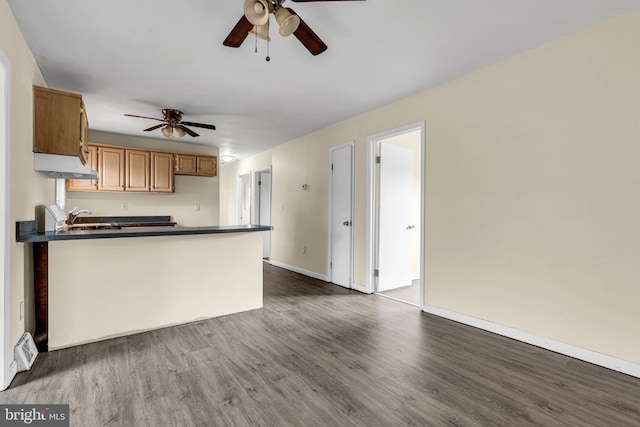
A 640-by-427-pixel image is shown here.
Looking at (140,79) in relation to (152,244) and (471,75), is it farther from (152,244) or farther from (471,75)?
(471,75)

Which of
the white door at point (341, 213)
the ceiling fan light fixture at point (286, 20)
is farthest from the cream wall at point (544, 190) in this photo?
the ceiling fan light fixture at point (286, 20)

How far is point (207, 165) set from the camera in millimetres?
6023

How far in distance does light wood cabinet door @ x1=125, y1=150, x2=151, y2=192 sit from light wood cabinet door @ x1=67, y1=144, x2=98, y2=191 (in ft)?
1.41

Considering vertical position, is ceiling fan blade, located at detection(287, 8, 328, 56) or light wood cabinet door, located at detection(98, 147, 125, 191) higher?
ceiling fan blade, located at detection(287, 8, 328, 56)

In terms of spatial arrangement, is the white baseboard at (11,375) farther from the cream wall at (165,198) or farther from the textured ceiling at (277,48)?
the cream wall at (165,198)

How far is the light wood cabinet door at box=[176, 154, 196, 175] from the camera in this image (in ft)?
18.7

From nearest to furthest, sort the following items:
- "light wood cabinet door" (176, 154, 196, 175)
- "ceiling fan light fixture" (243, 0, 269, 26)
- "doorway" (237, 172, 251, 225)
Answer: "ceiling fan light fixture" (243, 0, 269, 26) → "light wood cabinet door" (176, 154, 196, 175) → "doorway" (237, 172, 251, 225)

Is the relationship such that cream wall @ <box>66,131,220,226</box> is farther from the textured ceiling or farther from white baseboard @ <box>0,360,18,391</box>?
white baseboard @ <box>0,360,18,391</box>

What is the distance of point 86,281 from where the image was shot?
8.71ft

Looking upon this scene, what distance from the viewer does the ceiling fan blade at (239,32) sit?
183 centimetres

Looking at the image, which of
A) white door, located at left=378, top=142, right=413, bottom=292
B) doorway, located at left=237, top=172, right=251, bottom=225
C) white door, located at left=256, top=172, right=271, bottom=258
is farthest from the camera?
doorway, located at left=237, top=172, right=251, bottom=225

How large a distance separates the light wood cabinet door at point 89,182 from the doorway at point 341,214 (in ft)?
12.6

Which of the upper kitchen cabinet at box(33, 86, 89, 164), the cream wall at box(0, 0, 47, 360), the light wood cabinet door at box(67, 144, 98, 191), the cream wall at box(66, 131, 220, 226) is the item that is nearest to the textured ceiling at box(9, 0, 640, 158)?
the cream wall at box(0, 0, 47, 360)

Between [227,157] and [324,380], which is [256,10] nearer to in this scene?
[324,380]
